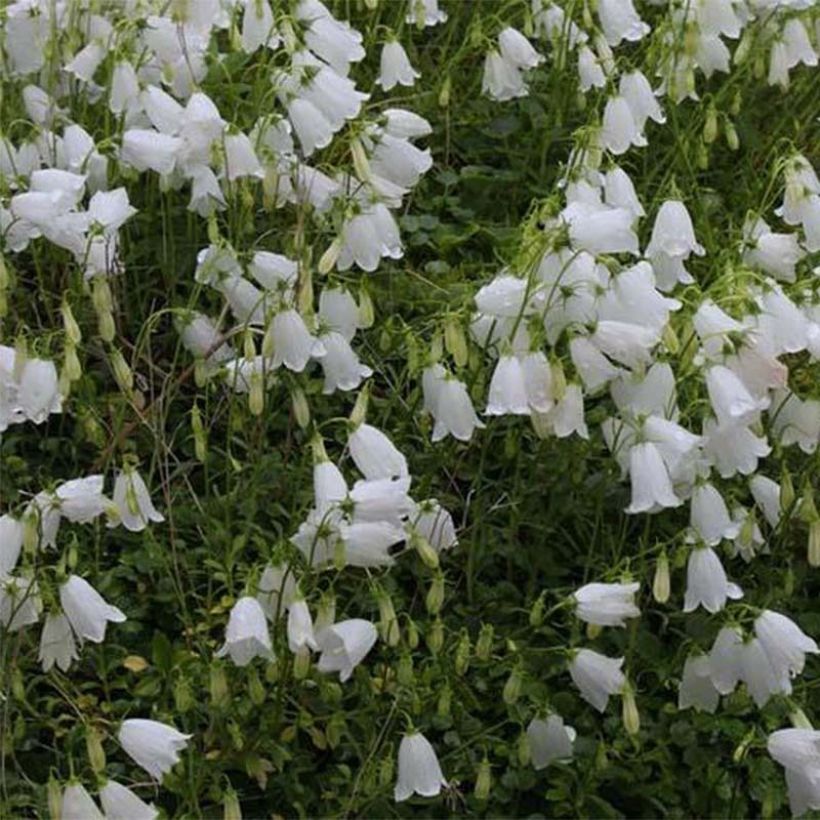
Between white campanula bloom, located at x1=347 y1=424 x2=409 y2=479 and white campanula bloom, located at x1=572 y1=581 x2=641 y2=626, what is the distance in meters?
0.34

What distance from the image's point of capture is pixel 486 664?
10.6 ft

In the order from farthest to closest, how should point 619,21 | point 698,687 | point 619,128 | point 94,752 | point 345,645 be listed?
1. point 619,21
2. point 619,128
3. point 698,687
4. point 345,645
5. point 94,752

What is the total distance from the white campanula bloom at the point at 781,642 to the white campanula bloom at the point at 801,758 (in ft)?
0.34

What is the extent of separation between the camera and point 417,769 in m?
2.85

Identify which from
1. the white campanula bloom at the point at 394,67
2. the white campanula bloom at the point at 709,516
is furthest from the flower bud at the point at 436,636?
the white campanula bloom at the point at 394,67

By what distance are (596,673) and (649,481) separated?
32cm

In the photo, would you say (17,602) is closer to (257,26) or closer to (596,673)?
(596,673)

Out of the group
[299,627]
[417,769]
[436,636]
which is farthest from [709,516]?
[299,627]

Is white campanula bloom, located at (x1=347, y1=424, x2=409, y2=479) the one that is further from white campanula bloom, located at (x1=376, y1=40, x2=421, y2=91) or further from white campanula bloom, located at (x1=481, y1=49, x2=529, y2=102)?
white campanula bloom, located at (x1=481, y1=49, x2=529, y2=102)

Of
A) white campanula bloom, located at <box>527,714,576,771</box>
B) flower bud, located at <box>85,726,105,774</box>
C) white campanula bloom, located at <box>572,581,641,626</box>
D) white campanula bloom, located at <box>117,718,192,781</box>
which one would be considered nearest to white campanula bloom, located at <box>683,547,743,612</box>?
white campanula bloom, located at <box>572,581,641,626</box>

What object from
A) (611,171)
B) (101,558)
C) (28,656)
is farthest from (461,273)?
(28,656)

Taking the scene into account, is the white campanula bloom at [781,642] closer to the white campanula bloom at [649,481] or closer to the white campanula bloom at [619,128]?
the white campanula bloom at [649,481]

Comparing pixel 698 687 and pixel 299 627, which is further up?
pixel 299 627

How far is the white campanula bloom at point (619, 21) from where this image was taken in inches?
167
